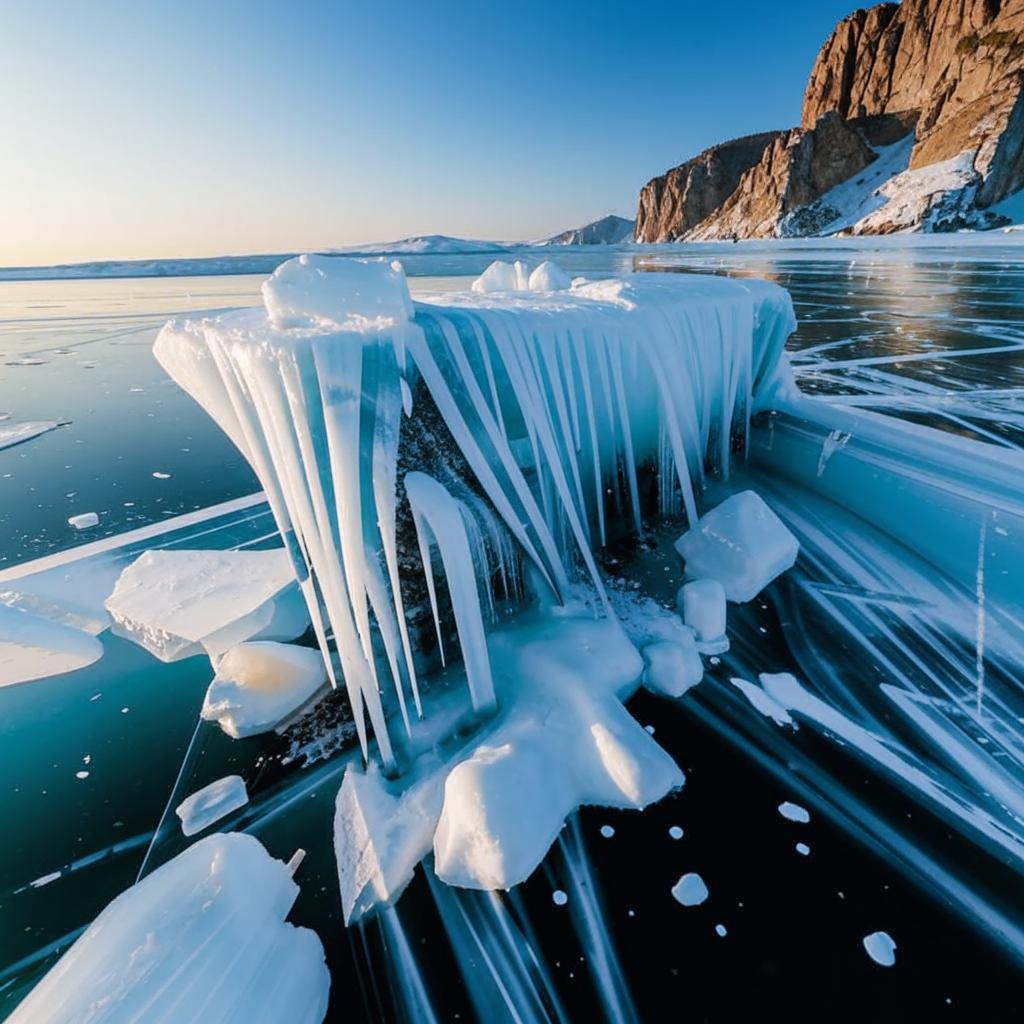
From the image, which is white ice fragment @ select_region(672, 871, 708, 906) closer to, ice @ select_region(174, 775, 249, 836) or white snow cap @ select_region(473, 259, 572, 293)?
ice @ select_region(174, 775, 249, 836)

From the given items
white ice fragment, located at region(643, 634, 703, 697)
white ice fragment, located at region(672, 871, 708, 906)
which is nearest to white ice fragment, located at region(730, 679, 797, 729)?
white ice fragment, located at region(643, 634, 703, 697)

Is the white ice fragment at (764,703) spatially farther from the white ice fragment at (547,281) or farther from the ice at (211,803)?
the white ice fragment at (547,281)

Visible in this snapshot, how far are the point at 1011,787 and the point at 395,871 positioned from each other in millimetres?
1951

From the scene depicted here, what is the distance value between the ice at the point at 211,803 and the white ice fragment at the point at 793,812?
1781mm

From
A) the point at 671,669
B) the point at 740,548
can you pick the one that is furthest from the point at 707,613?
the point at 740,548

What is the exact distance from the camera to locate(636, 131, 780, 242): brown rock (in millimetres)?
73750

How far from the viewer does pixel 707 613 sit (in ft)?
7.83

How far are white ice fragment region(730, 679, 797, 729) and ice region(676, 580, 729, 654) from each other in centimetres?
20

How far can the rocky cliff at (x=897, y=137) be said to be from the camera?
38.2 m

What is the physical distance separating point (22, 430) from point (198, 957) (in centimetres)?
563

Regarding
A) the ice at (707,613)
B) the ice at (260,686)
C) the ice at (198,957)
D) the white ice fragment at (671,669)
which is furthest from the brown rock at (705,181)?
the ice at (198,957)

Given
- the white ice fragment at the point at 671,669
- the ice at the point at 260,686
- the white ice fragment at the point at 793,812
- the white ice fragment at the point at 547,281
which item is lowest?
the white ice fragment at the point at 793,812

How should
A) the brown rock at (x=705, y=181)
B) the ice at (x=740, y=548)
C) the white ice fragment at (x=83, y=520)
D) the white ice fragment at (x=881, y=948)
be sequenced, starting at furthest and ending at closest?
the brown rock at (x=705, y=181)
the white ice fragment at (x=83, y=520)
the ice at (x=740, y=548)
the white ice fragment at (x=881, y=948)

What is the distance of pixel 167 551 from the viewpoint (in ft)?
10.1
